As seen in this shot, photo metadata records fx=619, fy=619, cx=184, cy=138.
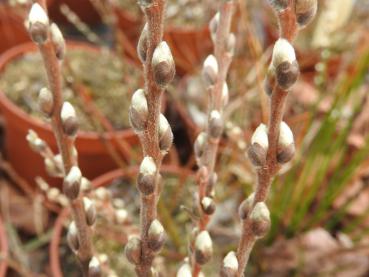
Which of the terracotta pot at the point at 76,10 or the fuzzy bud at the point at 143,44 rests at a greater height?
the fuzzy bud at the point at 143,44

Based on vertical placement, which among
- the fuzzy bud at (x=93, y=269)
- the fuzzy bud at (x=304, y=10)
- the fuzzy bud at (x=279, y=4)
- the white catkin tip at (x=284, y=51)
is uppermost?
the fuzzy bud at (x=279, y=4)

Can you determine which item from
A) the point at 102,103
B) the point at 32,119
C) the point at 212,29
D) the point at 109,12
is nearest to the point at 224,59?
the point at 212,29

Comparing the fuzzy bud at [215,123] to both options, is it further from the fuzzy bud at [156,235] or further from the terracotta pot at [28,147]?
the terracotta pot at [28,147]

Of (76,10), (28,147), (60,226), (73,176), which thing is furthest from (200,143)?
(76,10)

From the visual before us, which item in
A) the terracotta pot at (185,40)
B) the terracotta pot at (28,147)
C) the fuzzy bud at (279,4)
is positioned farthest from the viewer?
the terracotta pot at (185,40)

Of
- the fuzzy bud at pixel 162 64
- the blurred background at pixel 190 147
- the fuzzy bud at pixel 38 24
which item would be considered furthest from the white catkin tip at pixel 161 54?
the blurred background at pixel 190 147

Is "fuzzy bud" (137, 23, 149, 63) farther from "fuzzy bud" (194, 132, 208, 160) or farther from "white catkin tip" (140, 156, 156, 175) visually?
"fuzzy bud" (194, 132, 208, 160)

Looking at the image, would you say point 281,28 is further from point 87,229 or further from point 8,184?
point 8,184
